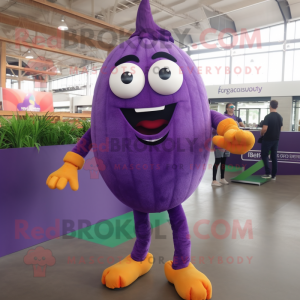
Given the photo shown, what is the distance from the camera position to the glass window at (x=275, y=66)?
A: 13.5 metres

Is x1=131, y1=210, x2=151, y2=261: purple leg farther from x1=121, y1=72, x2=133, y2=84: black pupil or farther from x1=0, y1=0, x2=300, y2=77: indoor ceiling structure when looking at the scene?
x1=0, y1=0, x2=300, y2=77: indoor ceiling structure

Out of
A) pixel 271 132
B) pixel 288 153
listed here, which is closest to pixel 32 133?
pixel 271 132

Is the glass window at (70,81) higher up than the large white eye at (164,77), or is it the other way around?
the glass window at (70,81)

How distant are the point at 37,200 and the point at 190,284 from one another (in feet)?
4.68

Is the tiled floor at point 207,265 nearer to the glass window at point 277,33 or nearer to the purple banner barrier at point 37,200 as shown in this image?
the purple banner barrier at point 37,200

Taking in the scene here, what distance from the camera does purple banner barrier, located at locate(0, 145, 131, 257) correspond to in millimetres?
2207

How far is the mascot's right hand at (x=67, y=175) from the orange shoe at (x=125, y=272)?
0.64m

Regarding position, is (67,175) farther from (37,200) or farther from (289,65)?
(289,65)

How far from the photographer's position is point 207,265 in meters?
2.09

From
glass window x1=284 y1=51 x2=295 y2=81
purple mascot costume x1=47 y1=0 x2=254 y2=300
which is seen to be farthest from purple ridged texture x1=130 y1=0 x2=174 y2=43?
glass window x1=284 y1=51 x2=295 y2=81

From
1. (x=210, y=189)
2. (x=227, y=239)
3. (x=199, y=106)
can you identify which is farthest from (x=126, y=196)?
(x=210, y=189)

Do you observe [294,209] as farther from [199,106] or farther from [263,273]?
[199,106]

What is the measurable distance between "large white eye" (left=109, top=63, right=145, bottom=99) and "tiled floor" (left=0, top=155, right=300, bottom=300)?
1193mm

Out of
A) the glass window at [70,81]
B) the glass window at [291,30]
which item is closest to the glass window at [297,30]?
the glass window at [291,30]
